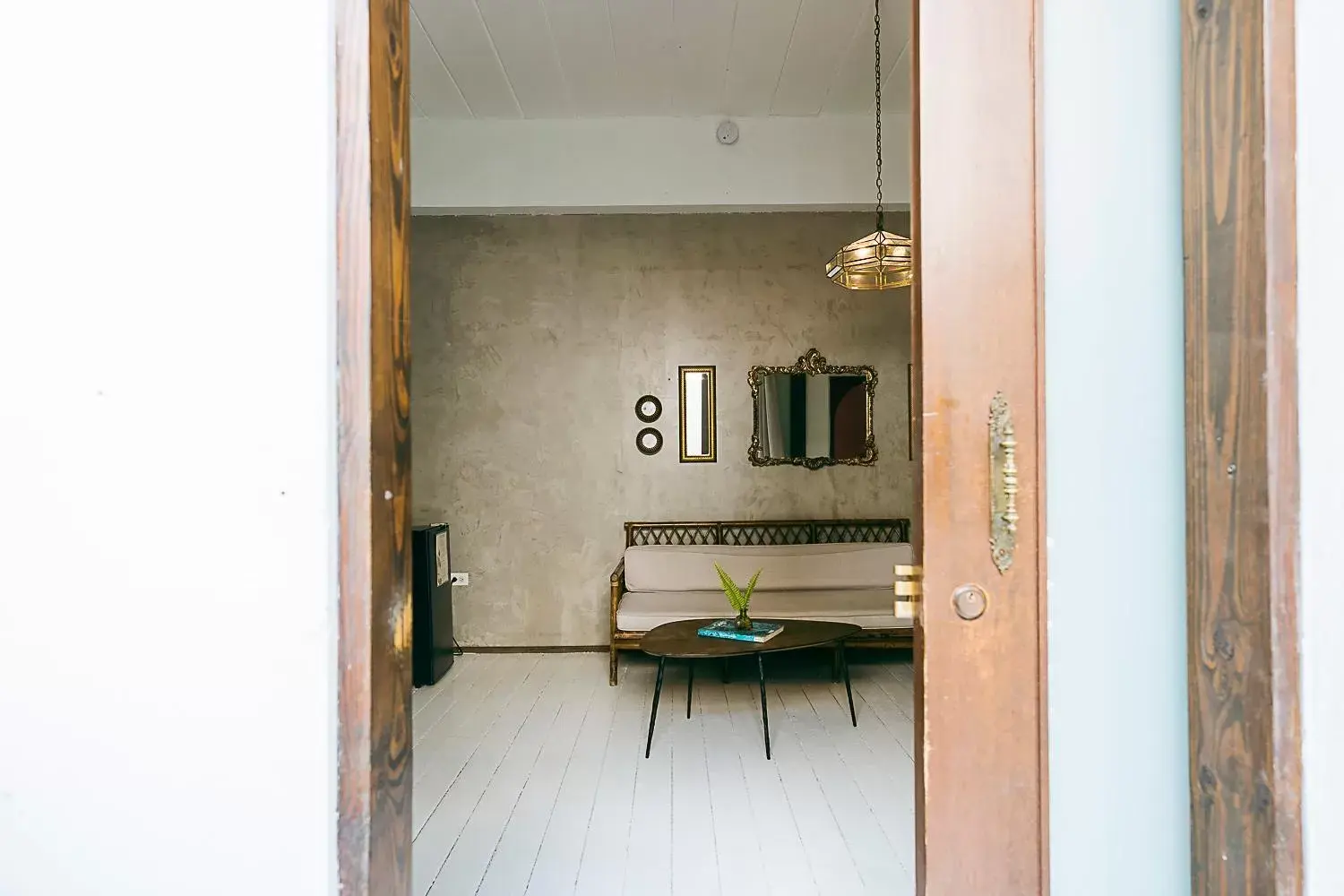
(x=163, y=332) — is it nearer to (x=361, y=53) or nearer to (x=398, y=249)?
(x=398, y=249)

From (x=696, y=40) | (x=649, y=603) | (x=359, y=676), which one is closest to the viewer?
(x=359, y=676)

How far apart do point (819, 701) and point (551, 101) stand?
3477mm

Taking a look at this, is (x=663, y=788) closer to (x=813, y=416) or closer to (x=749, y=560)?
(x=749, y=560)

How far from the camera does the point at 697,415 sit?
555cm

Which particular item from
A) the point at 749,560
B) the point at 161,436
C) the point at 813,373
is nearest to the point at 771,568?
the point at 749,560

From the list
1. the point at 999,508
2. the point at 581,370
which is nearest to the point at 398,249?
the point at 999,508

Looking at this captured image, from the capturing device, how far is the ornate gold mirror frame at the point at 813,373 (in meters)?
5.53

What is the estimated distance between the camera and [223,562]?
113cm

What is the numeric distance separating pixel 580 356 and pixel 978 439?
4550mm

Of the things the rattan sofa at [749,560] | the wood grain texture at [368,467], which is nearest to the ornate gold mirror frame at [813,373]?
the rattan sofa at [749,560]

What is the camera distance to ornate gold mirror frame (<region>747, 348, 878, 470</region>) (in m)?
5.53

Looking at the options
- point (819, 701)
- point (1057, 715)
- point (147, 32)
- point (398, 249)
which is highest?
point (147, 32)

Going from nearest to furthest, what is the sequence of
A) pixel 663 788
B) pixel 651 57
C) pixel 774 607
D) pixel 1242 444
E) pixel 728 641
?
pixel 1242 444 → pixel 663 788 → pixel 651 57 → pixel 728 641 → pixel 774 607

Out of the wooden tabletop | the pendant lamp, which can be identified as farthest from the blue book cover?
the pendant lamp
